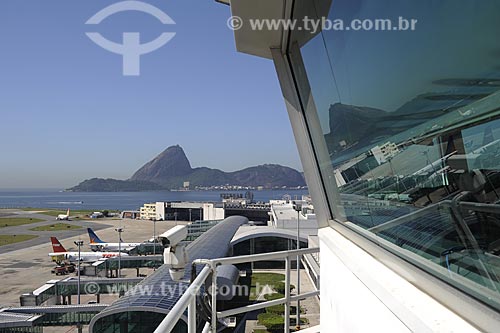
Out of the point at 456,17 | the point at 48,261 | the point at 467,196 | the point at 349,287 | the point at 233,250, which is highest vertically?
the point at 456,17

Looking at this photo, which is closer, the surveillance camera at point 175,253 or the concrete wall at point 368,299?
the concrete wall at point 368,299

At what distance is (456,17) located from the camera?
108cm

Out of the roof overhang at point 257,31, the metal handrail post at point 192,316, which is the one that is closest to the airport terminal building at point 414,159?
the roof overhang at point 257,31

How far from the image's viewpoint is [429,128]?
1.38 meters

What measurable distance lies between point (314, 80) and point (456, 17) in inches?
91.1

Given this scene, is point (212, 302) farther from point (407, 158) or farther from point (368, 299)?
point (407, 158)

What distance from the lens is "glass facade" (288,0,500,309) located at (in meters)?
1.02

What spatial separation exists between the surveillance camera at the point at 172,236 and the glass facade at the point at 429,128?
1.49 m

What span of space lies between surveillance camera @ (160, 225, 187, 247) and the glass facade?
1.49 m

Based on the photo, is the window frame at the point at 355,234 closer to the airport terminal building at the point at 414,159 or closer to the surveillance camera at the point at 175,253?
the airport terminal building at the point at 414,159

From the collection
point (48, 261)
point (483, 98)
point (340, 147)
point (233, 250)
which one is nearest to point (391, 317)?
point (483, 98)

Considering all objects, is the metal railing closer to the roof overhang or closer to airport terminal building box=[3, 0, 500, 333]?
airport terminal building box=[3, 0, 500, 333]

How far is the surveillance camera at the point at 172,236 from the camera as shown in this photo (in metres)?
2.93

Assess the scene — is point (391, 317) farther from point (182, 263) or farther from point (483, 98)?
point (182, 263)
